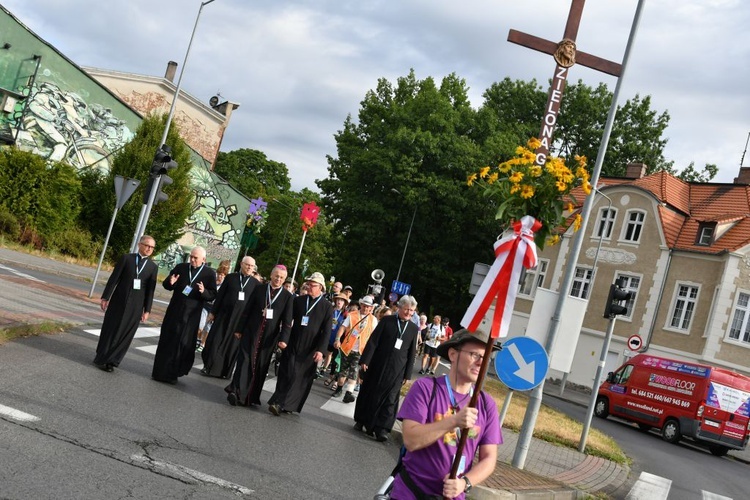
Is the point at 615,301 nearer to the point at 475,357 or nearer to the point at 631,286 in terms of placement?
the point at 475,357

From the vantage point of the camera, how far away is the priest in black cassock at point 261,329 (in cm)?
1119

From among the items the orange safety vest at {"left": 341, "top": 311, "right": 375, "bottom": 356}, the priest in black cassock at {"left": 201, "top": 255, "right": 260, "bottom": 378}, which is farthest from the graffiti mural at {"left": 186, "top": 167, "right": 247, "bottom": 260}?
the priest in black cassock at {"left": 201, "top": 255, "right": 260, "bottom": 378}

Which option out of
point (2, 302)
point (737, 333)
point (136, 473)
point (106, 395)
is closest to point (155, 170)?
point (2, 302)

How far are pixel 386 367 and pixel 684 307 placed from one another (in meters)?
33.4

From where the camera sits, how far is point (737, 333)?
39062 mm

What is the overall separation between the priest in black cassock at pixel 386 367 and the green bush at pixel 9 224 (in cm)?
2372

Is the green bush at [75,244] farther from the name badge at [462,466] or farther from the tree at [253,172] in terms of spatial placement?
the tree at [253,172]

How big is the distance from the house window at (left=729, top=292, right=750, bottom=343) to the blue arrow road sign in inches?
1279

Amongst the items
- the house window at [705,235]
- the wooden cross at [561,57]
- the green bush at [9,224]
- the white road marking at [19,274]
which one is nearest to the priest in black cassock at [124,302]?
the wooden cross at [561,57]

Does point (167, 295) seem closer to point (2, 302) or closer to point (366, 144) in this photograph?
point (2, 302)

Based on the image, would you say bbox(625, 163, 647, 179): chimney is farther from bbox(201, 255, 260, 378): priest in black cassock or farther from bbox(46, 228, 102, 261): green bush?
bbox(201, 255, 260, 378): priest in black cassock

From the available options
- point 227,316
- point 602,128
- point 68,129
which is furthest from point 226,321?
point 602,128

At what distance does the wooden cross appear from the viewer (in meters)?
18.6

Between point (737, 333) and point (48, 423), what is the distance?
1472 inches
